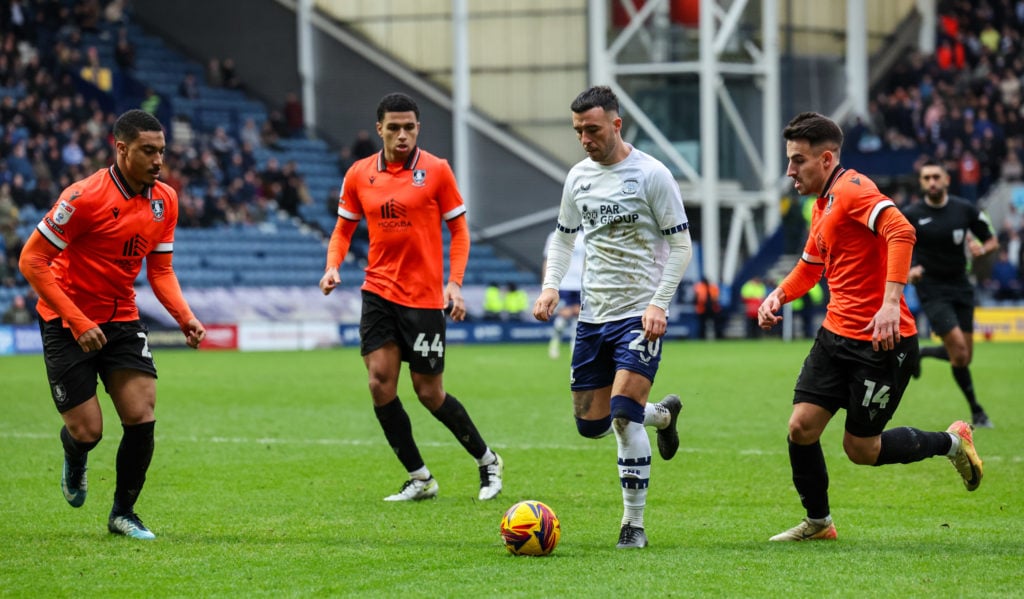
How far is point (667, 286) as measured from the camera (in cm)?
789

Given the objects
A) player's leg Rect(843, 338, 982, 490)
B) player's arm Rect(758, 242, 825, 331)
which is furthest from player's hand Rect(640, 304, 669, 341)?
player's leg Rect(843, 338, 982, 490)

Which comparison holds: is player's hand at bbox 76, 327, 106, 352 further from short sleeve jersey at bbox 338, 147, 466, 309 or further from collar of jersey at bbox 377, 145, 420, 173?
collar of jersey at bbox 377, 145, 420, 173

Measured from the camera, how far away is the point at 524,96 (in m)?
40.9

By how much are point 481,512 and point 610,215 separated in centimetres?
223

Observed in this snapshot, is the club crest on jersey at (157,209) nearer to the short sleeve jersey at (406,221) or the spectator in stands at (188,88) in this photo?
the short sleeve jersey at (406,221)

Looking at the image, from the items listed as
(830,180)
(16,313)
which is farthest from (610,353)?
(16,313)

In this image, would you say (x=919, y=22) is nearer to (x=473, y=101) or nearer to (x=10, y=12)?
(x=473, y=101)

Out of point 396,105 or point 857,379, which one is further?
point 396,105

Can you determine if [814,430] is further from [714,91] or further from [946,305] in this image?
[714,91]

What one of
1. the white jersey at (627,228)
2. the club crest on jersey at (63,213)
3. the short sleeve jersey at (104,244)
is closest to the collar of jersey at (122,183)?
the short sleeve jersey at (104,244)

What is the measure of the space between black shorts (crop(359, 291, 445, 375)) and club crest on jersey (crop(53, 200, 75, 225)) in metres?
2.43

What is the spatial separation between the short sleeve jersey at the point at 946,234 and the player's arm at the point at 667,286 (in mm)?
6159

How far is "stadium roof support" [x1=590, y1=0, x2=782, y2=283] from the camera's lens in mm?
38219

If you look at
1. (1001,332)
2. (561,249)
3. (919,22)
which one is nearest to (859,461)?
(561,249)
